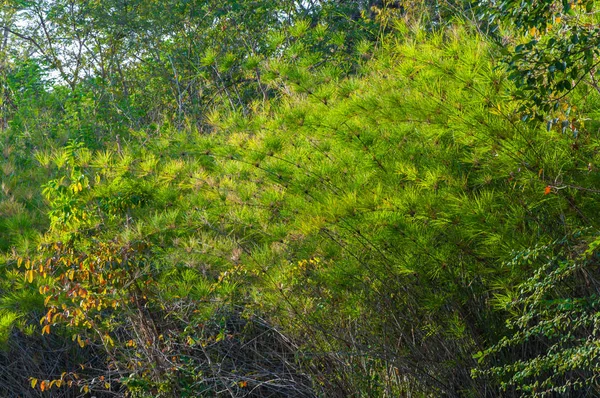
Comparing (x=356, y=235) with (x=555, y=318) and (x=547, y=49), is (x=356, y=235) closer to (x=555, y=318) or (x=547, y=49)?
(x=555, y=318)

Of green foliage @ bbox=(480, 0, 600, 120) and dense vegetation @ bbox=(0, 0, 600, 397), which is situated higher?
green foliage @ bbox=(480, 0, 600, 120)

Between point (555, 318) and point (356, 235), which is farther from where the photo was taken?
point (356, 235)

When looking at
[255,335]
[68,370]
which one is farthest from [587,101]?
[68,370]

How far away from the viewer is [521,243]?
13.5 feet

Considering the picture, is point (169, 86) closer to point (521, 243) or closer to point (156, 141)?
point (156, 141)

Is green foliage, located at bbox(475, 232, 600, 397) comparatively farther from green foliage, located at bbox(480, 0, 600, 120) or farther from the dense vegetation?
green foliage, located at bbox(480, 0, 600, 120)

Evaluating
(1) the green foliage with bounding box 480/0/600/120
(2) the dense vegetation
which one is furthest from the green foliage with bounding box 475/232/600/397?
(1) the green foliage with bounding box 480/0/600/120

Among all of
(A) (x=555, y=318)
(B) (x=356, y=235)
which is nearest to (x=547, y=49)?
(A) (x=555, y=318)

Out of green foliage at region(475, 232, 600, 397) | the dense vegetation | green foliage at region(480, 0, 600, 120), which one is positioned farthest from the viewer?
the dense vegetation

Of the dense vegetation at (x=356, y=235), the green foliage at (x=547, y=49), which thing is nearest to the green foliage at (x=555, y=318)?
the dense vegetation at (x=356, y=235)

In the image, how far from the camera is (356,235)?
448cm

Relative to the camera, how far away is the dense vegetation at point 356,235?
157 inches

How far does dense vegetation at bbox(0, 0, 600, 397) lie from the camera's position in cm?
400

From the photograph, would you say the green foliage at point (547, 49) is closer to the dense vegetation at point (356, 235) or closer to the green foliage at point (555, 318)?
the dense vegetation at point (356, 235)
